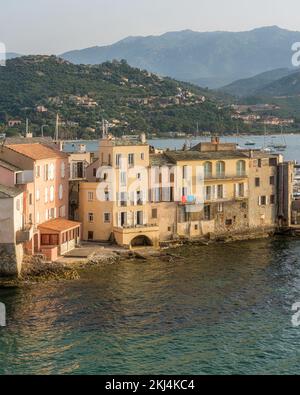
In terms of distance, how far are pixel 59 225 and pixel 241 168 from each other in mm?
17014

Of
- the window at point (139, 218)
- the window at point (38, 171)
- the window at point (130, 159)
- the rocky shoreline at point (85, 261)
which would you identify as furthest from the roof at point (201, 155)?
the window at point (38, 171)

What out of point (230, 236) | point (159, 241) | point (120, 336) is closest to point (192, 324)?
point (120, 336)

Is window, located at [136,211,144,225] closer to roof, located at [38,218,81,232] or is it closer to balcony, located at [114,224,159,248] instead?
balcony, located at [114,224,159,248]

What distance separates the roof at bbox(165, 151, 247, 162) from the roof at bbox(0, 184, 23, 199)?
14.9 m

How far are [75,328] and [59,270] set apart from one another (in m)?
10.1

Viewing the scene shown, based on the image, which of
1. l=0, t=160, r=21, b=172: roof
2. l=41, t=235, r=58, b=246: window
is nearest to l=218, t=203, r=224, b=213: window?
l=41, t=235, r=58, b=246: window

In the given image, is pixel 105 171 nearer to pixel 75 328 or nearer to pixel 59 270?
pixel 59 270

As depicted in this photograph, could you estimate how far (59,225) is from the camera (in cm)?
4478

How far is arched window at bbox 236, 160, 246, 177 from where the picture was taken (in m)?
54.3

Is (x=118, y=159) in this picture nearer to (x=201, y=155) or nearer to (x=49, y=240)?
(x=201, y=155)

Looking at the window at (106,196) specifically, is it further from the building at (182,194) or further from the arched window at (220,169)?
the arched window at (220,169)

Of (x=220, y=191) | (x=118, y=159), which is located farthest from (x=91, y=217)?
(x=220, y=191)

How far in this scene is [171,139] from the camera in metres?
187
